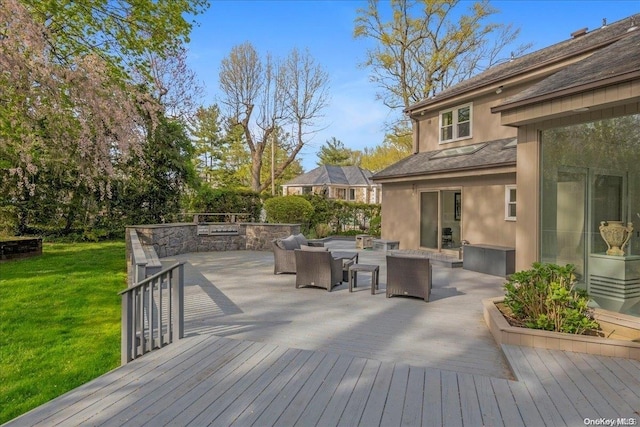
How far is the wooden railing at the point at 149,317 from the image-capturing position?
11.9 ft

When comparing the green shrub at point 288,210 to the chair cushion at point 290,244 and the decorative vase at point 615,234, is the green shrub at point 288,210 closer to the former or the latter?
the chair cushion at point 290,244

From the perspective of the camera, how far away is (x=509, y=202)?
975cm

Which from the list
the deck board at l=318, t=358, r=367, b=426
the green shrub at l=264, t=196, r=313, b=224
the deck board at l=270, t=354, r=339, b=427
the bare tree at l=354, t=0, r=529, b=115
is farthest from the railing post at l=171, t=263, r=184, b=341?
the bare tree at l=354, t=0, r=529, b=115

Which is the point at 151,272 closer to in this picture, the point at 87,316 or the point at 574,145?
the point at 87,316

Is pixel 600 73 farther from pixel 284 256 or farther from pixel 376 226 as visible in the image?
pixel 376 226

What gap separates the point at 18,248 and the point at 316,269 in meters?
9.28

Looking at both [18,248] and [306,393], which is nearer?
[306,393]

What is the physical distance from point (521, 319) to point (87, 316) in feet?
19.6

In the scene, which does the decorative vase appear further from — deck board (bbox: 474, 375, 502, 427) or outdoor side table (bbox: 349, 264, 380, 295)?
outdoor side table (bbox: 349, 264, 380, 295)

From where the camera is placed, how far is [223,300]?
237 inches

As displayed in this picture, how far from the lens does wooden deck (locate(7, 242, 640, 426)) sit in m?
2.61

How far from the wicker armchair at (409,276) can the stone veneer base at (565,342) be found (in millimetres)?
1724

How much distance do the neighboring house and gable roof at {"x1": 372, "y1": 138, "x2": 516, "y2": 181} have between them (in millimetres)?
18679

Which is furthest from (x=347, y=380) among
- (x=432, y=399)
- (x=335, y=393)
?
(x=432, y=399)
